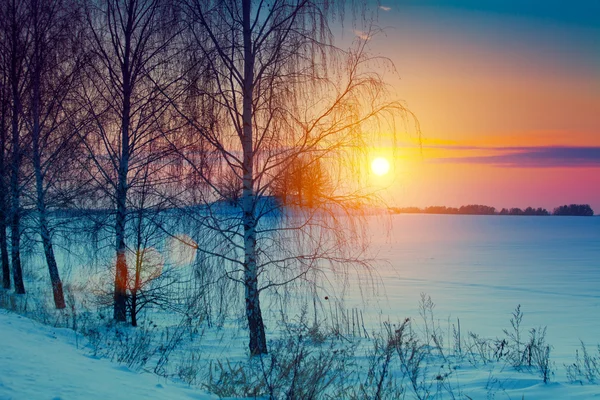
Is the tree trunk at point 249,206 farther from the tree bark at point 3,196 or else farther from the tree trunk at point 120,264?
the tree bark at point 3,196

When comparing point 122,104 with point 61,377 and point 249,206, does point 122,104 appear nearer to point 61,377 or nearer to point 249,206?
point 249,206

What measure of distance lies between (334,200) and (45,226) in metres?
8.71

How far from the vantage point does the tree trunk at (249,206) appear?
902 cm

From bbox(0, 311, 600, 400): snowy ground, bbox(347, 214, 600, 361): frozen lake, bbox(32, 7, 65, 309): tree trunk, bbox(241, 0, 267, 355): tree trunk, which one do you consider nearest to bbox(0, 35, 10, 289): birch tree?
bbox(32, 7, 65, 309): tree trunk

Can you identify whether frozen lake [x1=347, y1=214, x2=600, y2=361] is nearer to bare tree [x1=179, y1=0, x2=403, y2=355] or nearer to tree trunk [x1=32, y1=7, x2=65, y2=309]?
bare tree [x1=179, y1=0, x2=403, y2=355]

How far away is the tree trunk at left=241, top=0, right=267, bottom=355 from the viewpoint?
9.02 metres

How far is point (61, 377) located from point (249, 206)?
5087 mm

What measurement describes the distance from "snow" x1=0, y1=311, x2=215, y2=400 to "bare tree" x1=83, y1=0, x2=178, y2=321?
5848 mm

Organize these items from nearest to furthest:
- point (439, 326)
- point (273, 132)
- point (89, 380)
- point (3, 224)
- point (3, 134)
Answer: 1. point (89, 380)
2. point (273, 132)
3. point (439, 326)
4. point (3, 224)
5. point (3, 134)

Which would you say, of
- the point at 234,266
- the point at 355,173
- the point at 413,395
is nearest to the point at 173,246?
the point at 234,266

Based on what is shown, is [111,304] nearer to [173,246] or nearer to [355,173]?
[173,246]

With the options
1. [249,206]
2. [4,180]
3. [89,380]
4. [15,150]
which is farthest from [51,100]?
[89,380]

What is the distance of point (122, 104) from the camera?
12.2 metres

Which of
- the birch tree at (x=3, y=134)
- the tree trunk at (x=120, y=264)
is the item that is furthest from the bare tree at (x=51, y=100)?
the tree trunk at (x=120, y=264)
